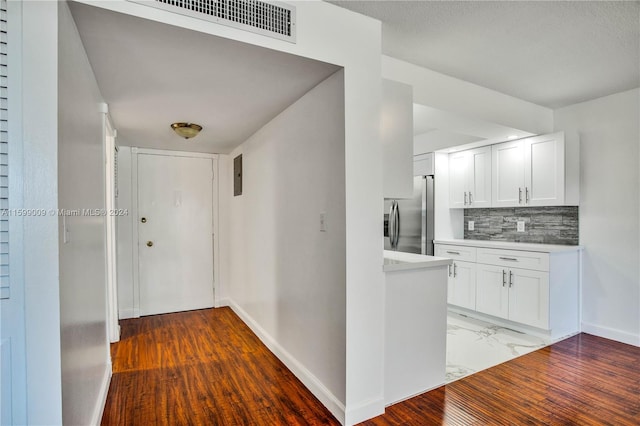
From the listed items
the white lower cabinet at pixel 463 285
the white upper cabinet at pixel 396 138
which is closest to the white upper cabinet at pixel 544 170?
the white lower cabinet at pixel 463 285

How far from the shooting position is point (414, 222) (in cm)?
458

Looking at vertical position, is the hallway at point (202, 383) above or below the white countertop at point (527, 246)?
below

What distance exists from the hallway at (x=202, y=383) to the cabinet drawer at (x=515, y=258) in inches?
98.1

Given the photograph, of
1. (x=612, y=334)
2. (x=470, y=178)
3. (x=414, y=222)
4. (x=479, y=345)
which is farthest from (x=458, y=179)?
(x=612, y=334)

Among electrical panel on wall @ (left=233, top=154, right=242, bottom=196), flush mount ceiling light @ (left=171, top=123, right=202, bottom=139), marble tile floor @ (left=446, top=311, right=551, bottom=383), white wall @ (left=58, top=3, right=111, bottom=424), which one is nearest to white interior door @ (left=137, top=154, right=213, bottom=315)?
electrical panel on wall @ (left=233, top=154, right=242, bottom=196)

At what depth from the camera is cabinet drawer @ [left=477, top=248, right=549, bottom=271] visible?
340 centimetres

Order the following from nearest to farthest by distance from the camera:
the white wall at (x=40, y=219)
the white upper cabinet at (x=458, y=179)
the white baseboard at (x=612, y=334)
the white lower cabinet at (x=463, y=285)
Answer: the white wall at (x=40, y=219)
the white baseboard at (x=612, y=334)
the white lower cabinet at (x=463, y=285)
the white upper cabinet at (x=458, y=179)

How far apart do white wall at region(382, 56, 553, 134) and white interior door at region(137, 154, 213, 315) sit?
2.90m

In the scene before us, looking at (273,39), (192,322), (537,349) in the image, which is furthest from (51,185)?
(537,349)

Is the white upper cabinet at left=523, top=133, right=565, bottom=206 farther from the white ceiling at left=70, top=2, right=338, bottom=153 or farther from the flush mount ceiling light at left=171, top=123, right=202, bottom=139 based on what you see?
the flush mount ceiling light at left=171, top=123, right=202, bottom=139

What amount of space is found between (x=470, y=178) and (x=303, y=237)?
9.16 ft

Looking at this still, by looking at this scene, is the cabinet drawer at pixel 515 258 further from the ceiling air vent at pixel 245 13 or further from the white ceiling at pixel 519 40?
the ceiling air vent at pixel 245 13

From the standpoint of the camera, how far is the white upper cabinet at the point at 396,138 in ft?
7.53

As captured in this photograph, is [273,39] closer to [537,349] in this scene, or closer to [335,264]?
[335,264]
